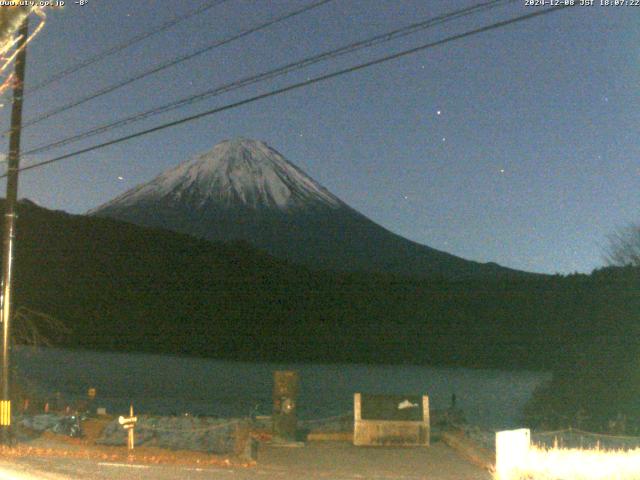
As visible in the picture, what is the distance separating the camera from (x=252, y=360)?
79.4m

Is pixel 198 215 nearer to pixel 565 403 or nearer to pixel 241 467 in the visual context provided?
pixel 565 403

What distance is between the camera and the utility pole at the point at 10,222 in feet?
54.5

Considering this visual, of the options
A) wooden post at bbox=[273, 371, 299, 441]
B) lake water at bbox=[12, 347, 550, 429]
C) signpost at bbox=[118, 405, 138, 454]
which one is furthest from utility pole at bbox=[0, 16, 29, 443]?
lake water at bbox=[12, 347, 550, 429]

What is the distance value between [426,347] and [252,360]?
16171 millimetres

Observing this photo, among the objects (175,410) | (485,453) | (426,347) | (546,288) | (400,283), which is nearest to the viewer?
(485,453)

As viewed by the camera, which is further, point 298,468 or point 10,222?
point 10,222

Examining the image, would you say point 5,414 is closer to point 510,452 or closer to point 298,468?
point 298,468

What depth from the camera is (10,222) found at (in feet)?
55.7

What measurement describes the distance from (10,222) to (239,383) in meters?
44.0

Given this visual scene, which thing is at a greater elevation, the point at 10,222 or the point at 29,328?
the point at 10,222

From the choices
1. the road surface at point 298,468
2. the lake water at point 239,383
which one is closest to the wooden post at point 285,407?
the road surface at point 298,468

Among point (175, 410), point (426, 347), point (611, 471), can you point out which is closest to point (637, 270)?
point (175, 410)

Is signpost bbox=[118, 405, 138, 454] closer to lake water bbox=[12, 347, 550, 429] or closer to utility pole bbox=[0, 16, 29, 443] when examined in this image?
utility pole bbox=[0, 16, 29, 443]

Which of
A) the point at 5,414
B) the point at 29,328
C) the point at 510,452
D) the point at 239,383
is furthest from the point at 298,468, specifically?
Answer: the point at 239,383
